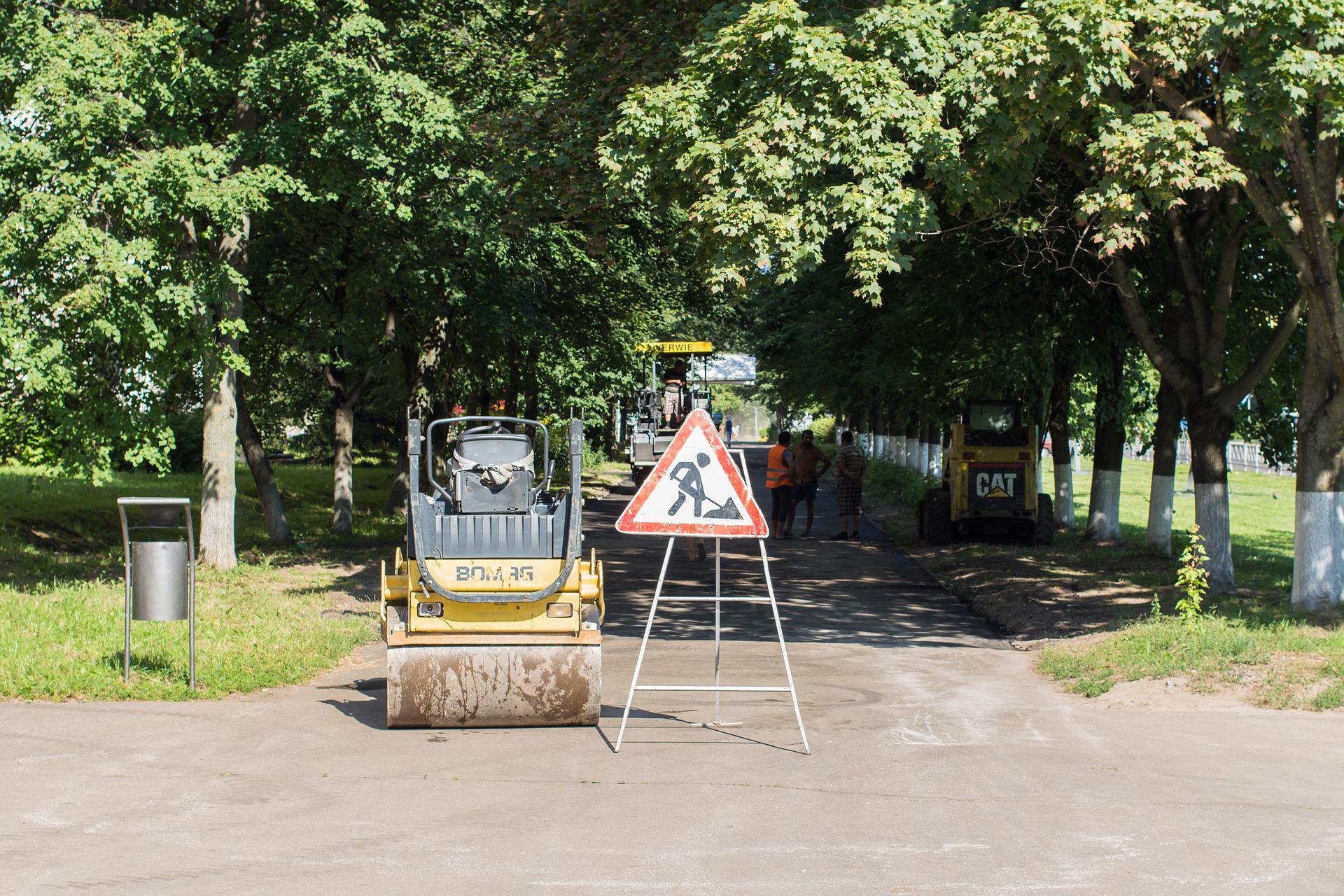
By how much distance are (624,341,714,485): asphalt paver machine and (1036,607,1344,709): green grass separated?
95.2 ft

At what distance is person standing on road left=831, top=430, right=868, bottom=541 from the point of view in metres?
27.1

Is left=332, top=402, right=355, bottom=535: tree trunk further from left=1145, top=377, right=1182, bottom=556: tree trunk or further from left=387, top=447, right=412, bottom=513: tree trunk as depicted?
left=1145, top=377, right=1182, bottom=556: tree trunk

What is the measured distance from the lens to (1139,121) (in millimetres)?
12922

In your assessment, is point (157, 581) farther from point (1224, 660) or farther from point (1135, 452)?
point (1135, 452)

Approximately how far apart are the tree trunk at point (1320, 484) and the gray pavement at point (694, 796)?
13.5 ft

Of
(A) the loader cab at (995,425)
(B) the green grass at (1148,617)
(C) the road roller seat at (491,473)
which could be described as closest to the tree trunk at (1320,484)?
(B) the green grass at (1148,617)

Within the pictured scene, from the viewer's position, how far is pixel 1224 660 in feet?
38.7

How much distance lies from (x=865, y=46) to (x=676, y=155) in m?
2.10

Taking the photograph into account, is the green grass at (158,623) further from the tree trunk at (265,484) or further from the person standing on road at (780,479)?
the person standing on road at (780,479)

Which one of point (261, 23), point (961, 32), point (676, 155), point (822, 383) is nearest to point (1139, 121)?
point (961, 32)

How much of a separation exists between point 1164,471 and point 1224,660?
34.4 feet

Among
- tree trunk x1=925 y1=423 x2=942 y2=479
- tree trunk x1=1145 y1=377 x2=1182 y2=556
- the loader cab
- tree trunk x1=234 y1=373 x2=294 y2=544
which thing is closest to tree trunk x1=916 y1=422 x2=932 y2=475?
tree trunk x1=925 y1=423 x2=942 y2=479

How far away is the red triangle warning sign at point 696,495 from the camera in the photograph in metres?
9.58

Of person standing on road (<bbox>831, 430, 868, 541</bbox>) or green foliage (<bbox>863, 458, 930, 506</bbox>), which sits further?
green foliage (<bbox>863, 458, 930, 506</bbox>)
